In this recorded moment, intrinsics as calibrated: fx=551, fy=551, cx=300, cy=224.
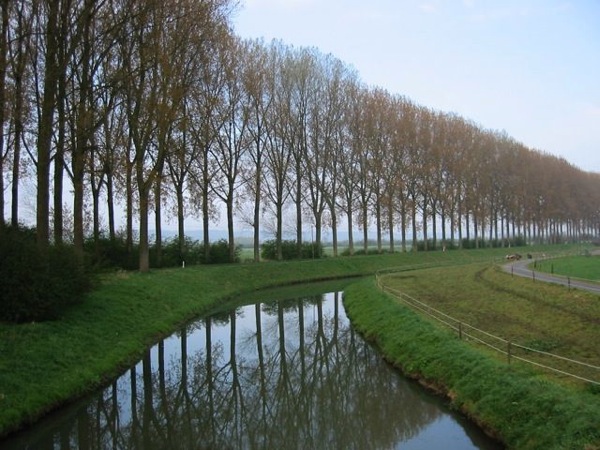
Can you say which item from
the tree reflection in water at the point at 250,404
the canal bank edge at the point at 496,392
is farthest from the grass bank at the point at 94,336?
the canal bank edge at the point at 496,392

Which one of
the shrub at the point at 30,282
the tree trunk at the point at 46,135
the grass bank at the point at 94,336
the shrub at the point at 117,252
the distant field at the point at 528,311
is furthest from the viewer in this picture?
the shrub at the point at 117,252

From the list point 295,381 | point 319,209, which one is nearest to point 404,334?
point 295,381

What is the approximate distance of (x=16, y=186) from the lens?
96.7ft

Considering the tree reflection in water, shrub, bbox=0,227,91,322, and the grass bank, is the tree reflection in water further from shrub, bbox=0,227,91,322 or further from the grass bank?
shrub, bbox=0,227,91,322

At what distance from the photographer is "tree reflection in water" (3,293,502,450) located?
12.0 m

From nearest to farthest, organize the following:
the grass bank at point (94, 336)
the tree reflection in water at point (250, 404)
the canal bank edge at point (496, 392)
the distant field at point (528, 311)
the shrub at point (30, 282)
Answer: the canal bank edge at point (496, 392), the tree reflection in water at point (250, 404), the grass bank at point (94, 336), the distant field at point (528, 311), the shrub at point (30, 282)

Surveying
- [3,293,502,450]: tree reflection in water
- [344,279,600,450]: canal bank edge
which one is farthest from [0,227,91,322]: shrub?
[344,279,600,450]: canal bank edge

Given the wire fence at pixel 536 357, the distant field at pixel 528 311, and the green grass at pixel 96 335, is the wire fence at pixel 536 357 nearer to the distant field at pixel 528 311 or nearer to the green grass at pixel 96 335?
the distant field at pixel 528 311

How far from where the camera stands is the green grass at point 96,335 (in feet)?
43.2

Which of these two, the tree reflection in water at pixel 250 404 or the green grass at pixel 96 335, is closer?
the tree reflection in water at pixel 250 404

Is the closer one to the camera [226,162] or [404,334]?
[404,334]

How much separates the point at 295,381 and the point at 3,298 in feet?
30.0

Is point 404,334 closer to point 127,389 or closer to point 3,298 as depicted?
point 127,389

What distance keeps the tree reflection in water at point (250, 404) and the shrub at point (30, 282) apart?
11.1ft
